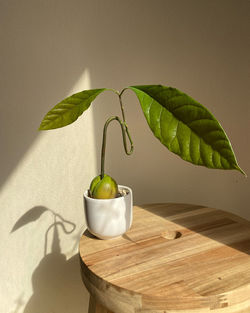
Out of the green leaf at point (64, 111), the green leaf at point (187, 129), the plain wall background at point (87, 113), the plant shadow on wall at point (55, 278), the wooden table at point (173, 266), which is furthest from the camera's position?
the plant shadow on wall at point (55, 278)

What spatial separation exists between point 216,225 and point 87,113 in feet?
2.01

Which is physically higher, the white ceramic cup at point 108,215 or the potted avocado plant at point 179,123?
the potted avocado plant at point 179,123

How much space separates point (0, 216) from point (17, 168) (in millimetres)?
174

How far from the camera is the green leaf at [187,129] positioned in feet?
1.50

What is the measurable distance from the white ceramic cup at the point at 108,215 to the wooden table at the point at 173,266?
Result: 0.13 feet

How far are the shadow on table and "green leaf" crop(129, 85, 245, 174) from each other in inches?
16.7

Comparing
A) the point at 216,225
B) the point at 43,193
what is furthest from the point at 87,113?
the point at 216,225

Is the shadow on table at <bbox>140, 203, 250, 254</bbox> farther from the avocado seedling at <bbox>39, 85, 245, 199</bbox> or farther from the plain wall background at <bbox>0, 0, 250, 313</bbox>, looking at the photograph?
the avocado seedling at <bbox>39, 85, 245, 199</bbox>

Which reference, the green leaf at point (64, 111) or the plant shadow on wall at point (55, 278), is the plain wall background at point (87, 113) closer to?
the plant shadow on wall at point (55, 278)

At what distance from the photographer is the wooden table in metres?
0.63

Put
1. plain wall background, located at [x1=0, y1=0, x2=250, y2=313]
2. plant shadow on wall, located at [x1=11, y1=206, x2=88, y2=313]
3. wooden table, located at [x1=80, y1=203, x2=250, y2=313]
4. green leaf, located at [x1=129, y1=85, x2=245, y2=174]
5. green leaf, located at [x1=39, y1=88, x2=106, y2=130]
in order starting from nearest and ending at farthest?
green leaf, located at [x1=129, y1=85, x2=245, y2=174]
wooden table, located at [x1=80, y1=203, x2=250, y2=313]
green leaf, located at [x1=39, y1=88, x2=106, y2=130]
plain wall background, located at [x1=0, y1=0, x2=250, y2=313]
plant shadow on wall, located at [x1=11, y1=206, x2=88, y2=313]

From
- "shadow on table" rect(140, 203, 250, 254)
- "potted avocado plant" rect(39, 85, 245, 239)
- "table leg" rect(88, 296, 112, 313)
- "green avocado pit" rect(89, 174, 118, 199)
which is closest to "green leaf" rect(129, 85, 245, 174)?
"potted avocado plant" rect(39, 85, 245, 239)

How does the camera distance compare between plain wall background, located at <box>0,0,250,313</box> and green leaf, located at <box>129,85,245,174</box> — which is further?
plain wall background, located at <box>0,0,250,313</box>

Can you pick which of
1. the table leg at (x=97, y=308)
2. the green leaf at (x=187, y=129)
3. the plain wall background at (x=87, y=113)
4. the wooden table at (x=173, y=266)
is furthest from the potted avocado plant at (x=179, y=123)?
the plain wall background at (x=87, y=113)
